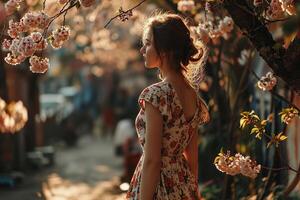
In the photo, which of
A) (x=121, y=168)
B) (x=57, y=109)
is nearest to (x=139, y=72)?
(x=57, y=109)

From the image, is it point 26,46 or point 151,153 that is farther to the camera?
point 26,46

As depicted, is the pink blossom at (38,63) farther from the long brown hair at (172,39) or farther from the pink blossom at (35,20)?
the long brown hair at (172,39)

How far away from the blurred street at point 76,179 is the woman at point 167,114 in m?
6.55

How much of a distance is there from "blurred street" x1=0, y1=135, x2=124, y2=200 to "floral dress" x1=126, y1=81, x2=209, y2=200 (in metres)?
6.48

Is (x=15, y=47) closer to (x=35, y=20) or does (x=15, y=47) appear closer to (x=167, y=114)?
(x=35, y=20)

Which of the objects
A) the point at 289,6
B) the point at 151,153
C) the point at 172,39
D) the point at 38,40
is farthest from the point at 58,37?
the point at 289,6

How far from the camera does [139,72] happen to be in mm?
39906

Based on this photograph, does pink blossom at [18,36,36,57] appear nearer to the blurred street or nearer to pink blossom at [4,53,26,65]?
pink blossom at [4,53,26,65]

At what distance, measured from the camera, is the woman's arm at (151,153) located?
418 centimetres

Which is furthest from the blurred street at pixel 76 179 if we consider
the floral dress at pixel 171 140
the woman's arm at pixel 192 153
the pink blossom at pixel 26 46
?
the floral dress at pixel 171 140

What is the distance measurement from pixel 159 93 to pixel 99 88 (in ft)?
118

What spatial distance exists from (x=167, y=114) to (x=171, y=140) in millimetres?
187

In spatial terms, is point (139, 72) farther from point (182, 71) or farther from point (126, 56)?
point (182, 71)

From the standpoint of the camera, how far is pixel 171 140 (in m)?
4.38
